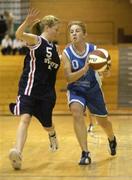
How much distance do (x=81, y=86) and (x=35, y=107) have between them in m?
0.50

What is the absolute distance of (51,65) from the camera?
5.14m

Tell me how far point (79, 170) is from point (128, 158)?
2.87 feet

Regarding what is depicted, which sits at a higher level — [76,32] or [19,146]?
[76,32]

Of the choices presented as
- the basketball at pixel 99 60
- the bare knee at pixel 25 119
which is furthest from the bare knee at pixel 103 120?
the bare knee at pixel 25 119

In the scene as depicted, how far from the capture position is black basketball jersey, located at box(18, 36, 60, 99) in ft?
16.6

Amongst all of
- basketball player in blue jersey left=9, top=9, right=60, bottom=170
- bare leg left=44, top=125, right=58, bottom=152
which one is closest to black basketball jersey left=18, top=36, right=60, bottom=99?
basketball player in blue jersey left=9, top=9, right=60, bottom=170

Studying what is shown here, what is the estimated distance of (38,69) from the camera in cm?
509

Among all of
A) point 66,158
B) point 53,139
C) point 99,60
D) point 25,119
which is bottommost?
point 66,158

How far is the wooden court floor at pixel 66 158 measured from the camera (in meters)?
4.68

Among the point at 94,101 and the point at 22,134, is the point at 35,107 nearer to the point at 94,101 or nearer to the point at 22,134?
the point at 22,134

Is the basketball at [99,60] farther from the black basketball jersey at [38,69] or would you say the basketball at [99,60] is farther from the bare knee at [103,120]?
the bare knee at [103,120]

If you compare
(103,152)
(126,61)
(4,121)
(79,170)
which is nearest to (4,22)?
(126,61)

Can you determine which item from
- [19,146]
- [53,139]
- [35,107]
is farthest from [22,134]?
[53,139]

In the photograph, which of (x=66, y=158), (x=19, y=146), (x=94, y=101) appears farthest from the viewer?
(x=66, y=158)
